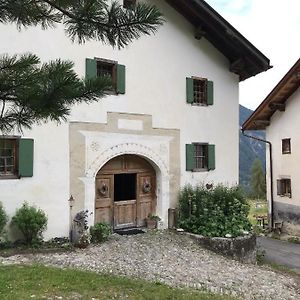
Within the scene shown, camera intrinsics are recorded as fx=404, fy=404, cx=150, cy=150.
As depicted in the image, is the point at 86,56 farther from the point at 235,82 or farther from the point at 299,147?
the point at 299,147

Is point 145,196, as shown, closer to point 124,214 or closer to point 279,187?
point 124,214

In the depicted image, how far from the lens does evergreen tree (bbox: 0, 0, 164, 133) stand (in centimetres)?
349

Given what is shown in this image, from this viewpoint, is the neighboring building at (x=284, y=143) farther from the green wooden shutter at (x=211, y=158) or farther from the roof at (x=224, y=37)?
the green wooden shutter at (x=211, y=158)

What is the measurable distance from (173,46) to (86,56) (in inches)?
126

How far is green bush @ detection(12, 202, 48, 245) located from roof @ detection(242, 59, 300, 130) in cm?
1200

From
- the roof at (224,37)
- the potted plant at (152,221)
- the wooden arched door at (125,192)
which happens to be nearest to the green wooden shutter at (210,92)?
the roof at (224,37)

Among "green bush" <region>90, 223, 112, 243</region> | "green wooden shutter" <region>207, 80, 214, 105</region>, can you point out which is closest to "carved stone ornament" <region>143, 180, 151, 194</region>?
"green bush" <region>90, 223, 112, 243</region>

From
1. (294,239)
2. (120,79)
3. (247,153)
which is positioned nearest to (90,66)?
(120,79)

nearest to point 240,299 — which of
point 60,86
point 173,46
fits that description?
point 60,86

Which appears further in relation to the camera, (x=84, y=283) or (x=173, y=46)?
(x=173, y=46)

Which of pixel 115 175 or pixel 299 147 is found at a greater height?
pixel 299 147

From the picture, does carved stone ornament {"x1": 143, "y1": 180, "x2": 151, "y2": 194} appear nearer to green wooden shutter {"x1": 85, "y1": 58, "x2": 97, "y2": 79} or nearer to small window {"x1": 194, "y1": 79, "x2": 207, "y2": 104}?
small window {"x1": 194, "y1": 79, "x2": 207, "y2": 104}

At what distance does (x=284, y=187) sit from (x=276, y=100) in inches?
163

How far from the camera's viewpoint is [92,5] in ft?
11.8
